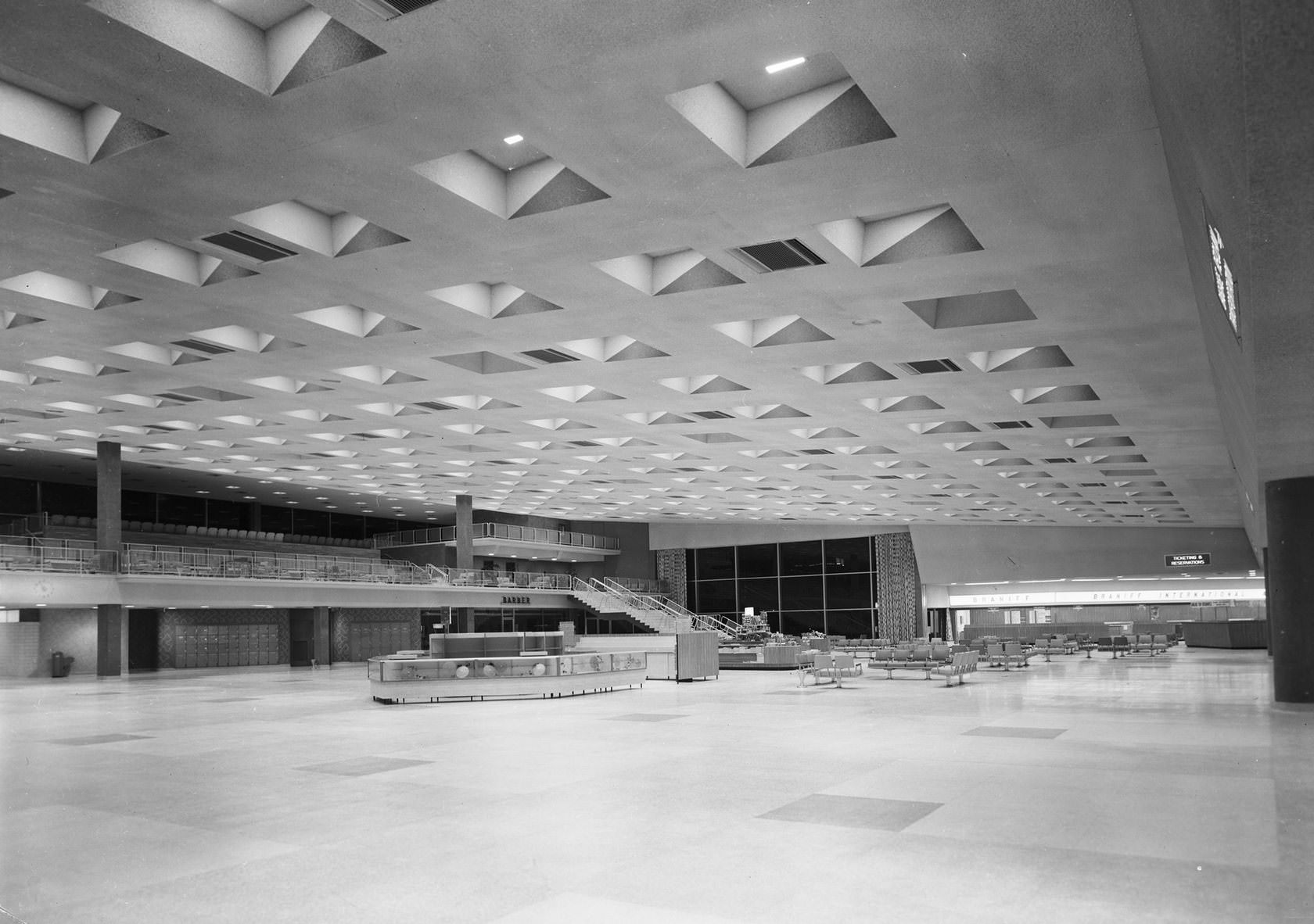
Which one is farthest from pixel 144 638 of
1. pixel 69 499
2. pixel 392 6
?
pixel 392 6

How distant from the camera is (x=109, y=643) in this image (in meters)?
31.8

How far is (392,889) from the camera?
5902 millimetres

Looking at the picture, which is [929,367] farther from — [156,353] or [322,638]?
[322,638]

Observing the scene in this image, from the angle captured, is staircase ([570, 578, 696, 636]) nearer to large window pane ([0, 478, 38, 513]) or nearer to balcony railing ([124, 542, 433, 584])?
balcony railing ([124, 542, 433, 584])

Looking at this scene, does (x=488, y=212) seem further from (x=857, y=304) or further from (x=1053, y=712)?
(x=1053, y=712)

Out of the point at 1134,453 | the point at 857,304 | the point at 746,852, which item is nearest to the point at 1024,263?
the point at 857,304

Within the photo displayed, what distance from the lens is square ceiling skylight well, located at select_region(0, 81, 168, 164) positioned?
29.3 feet

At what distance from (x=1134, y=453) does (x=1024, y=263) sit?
47.9 ft

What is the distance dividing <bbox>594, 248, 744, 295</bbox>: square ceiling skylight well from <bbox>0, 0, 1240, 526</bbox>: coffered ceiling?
0.05 meters

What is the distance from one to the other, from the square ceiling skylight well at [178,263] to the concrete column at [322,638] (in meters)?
30.9

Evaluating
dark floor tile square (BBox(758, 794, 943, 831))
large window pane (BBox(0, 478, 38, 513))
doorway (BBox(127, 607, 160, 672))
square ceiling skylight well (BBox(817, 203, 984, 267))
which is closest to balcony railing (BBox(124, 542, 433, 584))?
doorway (BBox(127, 607, 160, 672))

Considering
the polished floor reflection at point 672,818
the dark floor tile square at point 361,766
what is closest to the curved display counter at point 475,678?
the polished floor reflection at point 672,818

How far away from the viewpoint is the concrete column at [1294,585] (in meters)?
16.2

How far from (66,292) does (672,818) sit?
1144 centimetres
